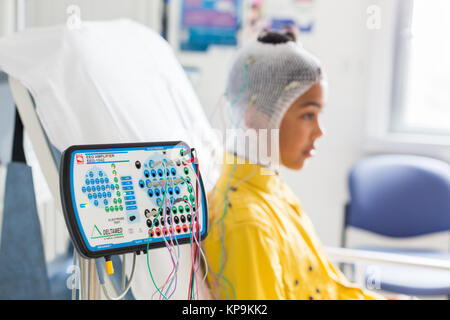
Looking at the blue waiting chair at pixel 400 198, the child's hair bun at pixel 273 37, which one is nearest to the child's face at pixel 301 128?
the child's hair bun at pixel 273 37

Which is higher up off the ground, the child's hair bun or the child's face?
the child's hair bun

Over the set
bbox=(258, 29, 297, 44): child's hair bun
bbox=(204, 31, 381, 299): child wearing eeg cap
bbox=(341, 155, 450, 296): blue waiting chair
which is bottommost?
bbox=(341, 155, 450, 296): blue waiting chair

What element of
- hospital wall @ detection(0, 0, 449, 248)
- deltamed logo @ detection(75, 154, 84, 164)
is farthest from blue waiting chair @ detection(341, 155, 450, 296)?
deltamed logo @ detection(75, 154, 84, 164)

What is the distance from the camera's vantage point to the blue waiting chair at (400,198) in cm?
196

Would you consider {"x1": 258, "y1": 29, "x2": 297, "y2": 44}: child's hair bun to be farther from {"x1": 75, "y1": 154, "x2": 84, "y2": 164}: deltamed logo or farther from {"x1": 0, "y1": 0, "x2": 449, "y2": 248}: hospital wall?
{"x1": 0, "y1": 0, "x2": 449, "y2": 248}: hospital wall

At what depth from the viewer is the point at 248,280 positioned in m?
0.88

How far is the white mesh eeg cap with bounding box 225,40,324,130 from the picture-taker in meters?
1.00

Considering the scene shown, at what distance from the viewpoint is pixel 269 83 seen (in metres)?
1.00

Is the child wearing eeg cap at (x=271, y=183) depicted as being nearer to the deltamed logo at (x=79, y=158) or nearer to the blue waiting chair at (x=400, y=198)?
the deltamed logo at (x=79, y=158)

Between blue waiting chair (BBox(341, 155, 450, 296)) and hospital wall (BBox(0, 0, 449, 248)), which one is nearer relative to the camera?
blue waiting chair (BBox(341, 155, 450, 296))

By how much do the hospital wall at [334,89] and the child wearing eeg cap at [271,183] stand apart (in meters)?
1.06

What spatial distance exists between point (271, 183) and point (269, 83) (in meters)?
0.21
